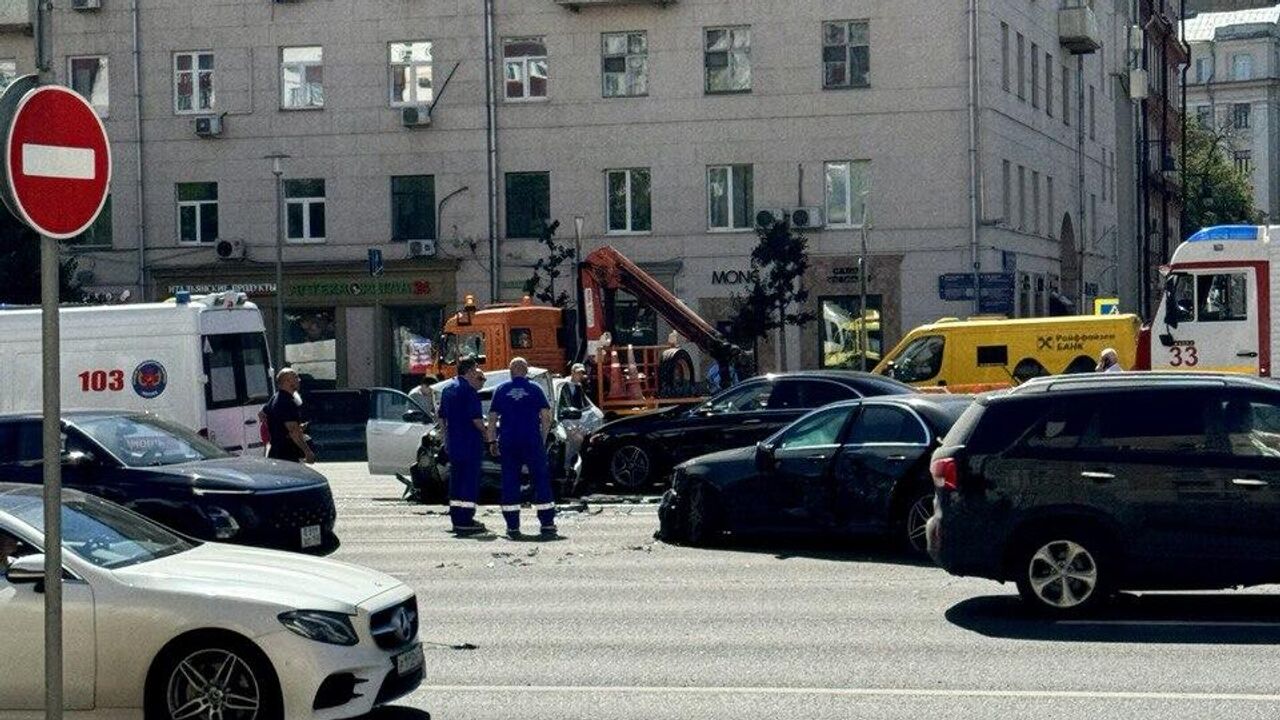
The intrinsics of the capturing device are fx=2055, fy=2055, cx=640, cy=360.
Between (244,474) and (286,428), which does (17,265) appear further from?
(244,474)

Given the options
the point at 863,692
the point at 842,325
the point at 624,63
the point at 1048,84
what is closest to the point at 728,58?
the point at 624,63

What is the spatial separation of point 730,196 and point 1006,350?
54.2 feet

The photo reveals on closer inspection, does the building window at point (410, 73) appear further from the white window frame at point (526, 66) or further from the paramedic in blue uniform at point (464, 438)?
the paramedic in blue uniform at point (464, 438)

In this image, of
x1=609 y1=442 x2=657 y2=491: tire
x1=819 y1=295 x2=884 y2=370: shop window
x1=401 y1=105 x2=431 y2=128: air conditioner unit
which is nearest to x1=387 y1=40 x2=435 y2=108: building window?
x1=401 y1=105 x2=431 y2=128: air conditioner unit

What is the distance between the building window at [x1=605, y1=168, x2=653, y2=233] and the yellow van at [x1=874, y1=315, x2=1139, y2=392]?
1633 centimetres

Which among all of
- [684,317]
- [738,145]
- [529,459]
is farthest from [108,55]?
[529,459]

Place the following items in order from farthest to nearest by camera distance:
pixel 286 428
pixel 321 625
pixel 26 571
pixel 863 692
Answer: pixel 286 428
pixel 863 692
pixel 321 625
pixel 26 571

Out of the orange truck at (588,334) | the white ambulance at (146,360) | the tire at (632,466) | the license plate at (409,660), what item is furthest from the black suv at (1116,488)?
the orange truck at (588,334)

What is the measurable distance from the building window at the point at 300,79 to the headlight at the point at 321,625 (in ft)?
136

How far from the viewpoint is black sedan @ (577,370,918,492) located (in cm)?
2308

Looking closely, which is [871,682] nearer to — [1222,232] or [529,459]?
[529,459]

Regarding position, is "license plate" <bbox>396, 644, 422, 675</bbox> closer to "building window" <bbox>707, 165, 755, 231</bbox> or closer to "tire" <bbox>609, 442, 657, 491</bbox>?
"tire" <bbox>609, 442, 657, 491</bbox>

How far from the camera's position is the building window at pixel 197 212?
50125mm

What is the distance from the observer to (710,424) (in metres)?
24.0
